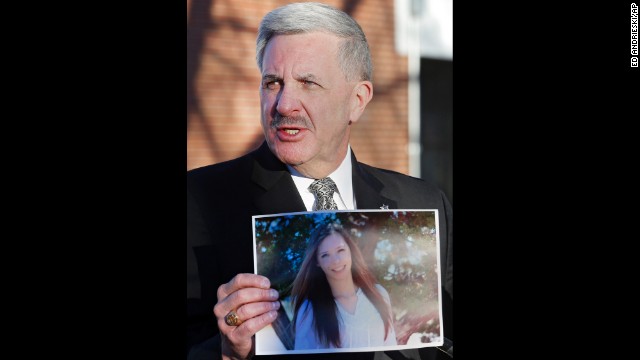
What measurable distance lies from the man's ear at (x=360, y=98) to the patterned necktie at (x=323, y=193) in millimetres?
255

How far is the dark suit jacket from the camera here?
2.31 m

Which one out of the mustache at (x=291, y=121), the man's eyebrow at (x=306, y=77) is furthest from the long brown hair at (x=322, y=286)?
the man's eyebrow at (x=306, y=77)

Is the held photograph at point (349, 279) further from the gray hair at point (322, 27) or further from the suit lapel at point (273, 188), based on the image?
the gray hair at point (322, 27)

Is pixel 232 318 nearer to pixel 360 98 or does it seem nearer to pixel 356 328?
pixel 356 328

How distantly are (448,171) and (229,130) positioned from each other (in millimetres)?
912

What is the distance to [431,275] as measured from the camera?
2340 millimetres

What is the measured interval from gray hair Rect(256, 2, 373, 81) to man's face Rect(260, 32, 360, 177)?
3 cm

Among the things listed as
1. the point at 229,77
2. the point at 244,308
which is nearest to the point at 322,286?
the point at 244,308

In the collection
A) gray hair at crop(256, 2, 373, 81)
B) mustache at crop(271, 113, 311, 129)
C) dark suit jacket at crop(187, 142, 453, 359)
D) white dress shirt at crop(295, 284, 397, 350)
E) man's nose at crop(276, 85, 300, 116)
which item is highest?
gray hair at crop(256, 2, 373, 81)

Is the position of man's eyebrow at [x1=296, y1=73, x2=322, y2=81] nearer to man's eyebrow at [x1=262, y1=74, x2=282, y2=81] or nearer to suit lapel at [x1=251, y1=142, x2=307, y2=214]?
man's eyebrow at [x1=262, y1=74, x2=282, y2=81]

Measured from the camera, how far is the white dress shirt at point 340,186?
7.80ft

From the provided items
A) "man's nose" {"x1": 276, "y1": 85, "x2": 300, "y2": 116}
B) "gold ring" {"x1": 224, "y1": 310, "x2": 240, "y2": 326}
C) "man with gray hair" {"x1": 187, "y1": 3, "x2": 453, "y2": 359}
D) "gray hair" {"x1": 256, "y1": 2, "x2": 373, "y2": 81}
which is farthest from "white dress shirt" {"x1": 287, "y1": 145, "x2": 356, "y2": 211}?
"gold ring" {"x1": 224, "y1": 310, "x2": 240, "y2": 326}

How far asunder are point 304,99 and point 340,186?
0.36 m

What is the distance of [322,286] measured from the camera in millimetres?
2244
